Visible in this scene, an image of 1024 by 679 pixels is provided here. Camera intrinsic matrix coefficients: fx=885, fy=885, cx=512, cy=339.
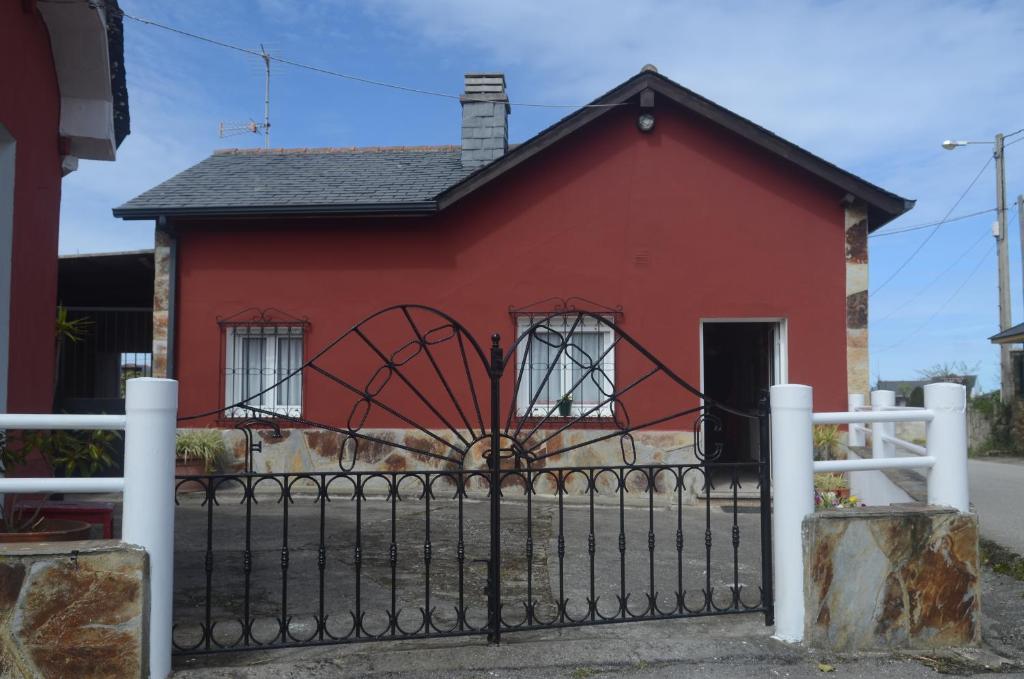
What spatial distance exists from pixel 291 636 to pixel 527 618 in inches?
49.1

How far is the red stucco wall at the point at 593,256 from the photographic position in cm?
1061

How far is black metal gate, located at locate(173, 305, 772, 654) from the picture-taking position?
4.77m

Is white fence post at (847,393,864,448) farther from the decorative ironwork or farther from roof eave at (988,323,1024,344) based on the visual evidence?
roof eave at (988,323,1024,344)

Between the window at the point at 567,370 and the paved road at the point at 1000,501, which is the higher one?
the window at the point at 567,370

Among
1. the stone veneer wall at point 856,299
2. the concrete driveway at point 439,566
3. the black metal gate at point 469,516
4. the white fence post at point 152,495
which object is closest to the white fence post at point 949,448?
the black metal gate at point 469,516

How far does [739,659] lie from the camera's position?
453cm

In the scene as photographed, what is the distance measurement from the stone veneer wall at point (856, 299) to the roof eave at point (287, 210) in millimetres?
5003

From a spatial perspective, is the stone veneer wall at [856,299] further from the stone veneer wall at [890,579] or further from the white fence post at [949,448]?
the stone veneer wall at [890,579]

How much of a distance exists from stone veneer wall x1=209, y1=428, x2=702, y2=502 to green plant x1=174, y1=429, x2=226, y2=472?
17 cm

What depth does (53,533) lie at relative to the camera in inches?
168

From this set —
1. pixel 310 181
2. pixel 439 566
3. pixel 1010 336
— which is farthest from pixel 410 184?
pixel 1010 336

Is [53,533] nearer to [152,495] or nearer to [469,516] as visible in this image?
[152,495]

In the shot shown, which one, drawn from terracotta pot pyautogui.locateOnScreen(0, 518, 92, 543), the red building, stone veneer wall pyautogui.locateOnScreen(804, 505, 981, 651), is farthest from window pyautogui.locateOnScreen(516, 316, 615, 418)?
terracotta pot pyautogui.locateOnScreen(0, 518, 92, 543)

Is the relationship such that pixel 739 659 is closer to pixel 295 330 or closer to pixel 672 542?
pixel 672 542
